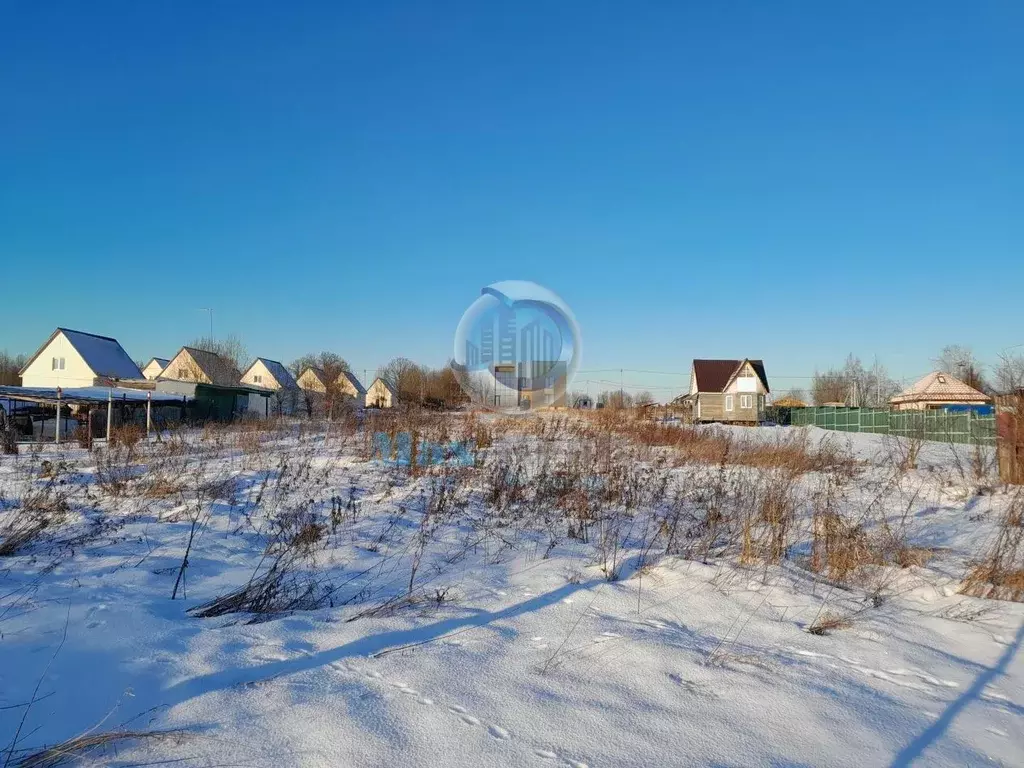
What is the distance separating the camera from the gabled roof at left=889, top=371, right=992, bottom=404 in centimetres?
Result: 3338

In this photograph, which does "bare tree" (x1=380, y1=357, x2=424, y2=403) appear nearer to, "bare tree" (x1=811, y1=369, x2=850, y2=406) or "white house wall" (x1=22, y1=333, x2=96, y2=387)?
"white house wall" (x1=22, y1=333, x2=96, y2=387)

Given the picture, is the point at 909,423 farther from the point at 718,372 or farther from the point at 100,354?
the point at 100,354

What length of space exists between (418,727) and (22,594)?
8.89ft

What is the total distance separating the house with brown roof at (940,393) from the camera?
109 feet

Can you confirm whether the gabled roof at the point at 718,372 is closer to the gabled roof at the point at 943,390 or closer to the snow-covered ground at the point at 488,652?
the gabled roof at the point at 943,390

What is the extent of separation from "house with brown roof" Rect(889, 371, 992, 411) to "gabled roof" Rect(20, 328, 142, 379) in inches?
1777

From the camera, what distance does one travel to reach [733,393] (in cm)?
4266

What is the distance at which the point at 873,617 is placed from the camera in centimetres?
345

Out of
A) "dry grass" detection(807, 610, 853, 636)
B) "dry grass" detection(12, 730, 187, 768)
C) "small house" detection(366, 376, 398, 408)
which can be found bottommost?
"dry grass" detection(807, 610, 853, 636)

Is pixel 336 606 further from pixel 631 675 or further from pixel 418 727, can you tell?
pixel 631 675

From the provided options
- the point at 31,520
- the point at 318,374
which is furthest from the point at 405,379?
the point at 31,520

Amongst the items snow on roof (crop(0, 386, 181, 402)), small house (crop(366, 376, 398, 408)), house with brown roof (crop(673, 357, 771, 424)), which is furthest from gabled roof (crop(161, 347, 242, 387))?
house with brown roof (crop(673, 357, 771, 424))

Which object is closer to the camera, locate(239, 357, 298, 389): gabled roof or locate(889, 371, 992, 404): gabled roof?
locate(889, 371, 992, 404): gabled roof

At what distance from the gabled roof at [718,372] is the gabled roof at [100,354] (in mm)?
37226
